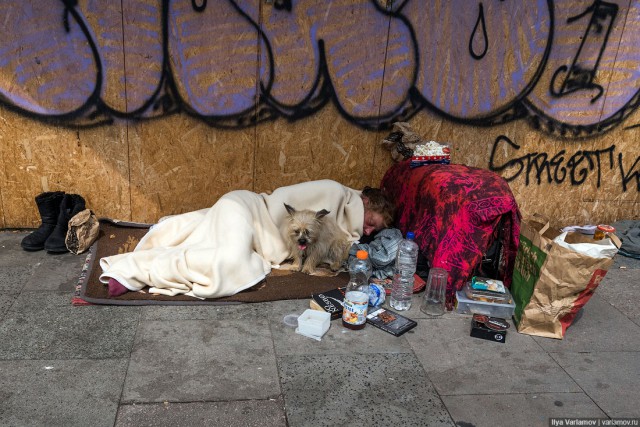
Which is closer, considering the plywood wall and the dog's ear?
the dog's ear

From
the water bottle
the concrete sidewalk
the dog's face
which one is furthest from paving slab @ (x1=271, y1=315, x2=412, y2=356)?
the dog's face

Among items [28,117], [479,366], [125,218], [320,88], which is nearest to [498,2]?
[320,88]

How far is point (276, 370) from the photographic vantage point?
10.0 feet

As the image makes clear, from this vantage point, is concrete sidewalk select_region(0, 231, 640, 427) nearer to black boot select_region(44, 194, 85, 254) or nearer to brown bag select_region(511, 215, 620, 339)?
brown bag select_region(511, 215, 620, 339)

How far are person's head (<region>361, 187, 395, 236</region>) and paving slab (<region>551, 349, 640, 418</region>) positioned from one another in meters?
1.88

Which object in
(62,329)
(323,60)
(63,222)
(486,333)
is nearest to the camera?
(62,329)

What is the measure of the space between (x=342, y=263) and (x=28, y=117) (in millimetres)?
3477

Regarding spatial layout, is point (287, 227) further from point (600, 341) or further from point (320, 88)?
point (600, 341)

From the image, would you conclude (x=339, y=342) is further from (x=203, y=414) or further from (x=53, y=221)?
(x=53, y=221)

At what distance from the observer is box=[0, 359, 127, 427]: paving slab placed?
2.54m

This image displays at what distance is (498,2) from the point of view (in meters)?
5.19

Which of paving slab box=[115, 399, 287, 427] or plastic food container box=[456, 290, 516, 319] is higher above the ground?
plastic food container box=[456, 290, 516, 319]

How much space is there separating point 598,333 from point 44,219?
5.08 metres

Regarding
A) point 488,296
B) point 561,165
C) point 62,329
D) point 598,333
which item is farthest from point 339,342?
point 561,165
